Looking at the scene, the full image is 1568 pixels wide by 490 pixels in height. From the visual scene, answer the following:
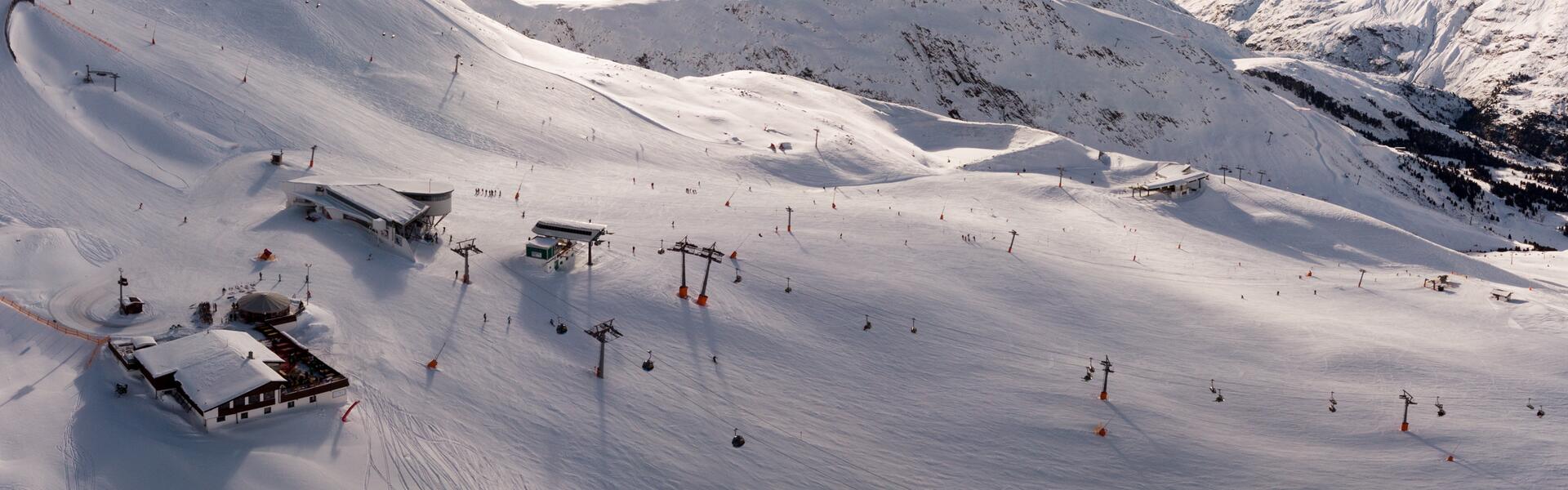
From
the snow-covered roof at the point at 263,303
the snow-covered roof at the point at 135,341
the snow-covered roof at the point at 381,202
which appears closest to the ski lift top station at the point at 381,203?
the snow-covered roof at the point at 381,202

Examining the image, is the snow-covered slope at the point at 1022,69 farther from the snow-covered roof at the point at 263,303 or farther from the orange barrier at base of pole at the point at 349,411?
the orange barrier at base of pole at the point at 349,411

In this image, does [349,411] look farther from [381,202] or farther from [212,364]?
[381,202]

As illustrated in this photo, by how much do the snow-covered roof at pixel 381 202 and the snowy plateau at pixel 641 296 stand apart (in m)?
0.21

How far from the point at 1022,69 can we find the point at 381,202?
9824cm

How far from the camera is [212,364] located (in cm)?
3312

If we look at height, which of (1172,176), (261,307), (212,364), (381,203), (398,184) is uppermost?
(1172,176)

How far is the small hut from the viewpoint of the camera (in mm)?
37844

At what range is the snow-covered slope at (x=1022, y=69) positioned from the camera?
121 m

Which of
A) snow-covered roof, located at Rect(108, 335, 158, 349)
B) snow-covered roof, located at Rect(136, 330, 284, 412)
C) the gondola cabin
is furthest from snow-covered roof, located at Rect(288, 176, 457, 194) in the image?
snow-covered roof, located at Rect(136, 330, 284, 412)

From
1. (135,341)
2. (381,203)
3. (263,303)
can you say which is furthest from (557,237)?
(135,341)

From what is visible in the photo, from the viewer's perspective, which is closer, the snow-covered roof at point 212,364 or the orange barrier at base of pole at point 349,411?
the snow-covered roof at point 212,364

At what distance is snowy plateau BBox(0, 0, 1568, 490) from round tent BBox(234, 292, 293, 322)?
686mm

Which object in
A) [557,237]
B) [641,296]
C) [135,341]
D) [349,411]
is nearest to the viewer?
[349,411]

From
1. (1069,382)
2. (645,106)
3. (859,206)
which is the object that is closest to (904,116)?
(645,106)
